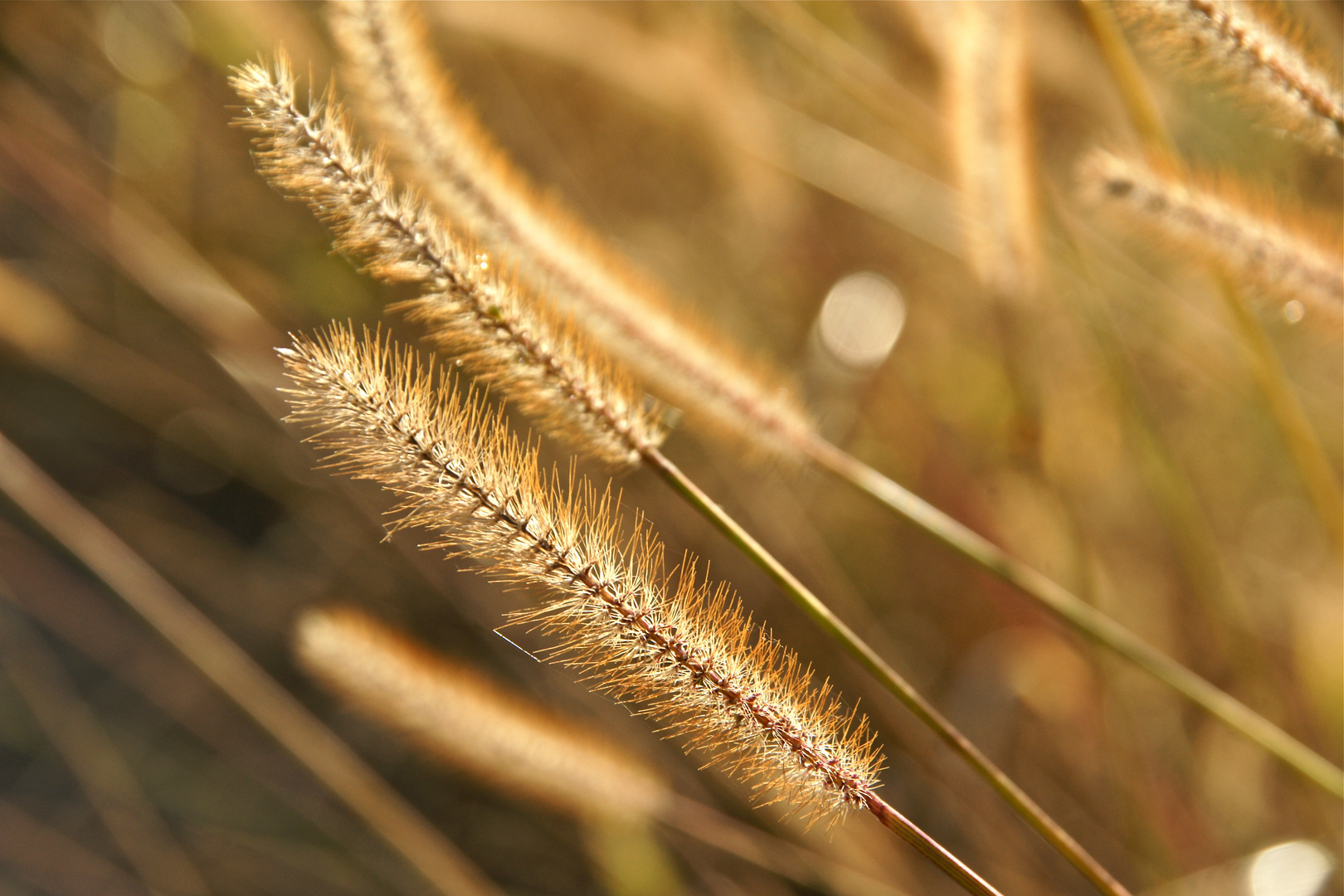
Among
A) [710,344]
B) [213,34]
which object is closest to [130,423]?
[213,34]

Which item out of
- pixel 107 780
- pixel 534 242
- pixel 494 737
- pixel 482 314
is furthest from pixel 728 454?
pixel 107 780

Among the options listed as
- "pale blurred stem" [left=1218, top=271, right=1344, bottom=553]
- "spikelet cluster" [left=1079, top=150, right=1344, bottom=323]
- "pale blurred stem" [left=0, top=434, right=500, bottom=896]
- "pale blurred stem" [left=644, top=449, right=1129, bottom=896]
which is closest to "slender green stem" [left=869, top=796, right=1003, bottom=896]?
"pale blurred stem" [left=644, top=449, right=1129, bottom=896]

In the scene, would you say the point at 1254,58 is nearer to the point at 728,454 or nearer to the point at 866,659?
the point at 866,659

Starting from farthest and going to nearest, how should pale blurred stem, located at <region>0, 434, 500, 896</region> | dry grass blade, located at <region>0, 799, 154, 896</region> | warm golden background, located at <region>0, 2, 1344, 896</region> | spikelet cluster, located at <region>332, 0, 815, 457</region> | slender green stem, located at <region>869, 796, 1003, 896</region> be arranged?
dry grass blade, located at <region>0, 799, 154, 896</region>
warm golden background, located at <region>0, 2, 1344, 896</region>
pale blurred stem, located at <region>0, 434, 500, 896</region>
spikelet cluster, located at <region>332, 0, 815, 457</region>
slender green stem, located at <region>869, 796, 1003, 896</region>

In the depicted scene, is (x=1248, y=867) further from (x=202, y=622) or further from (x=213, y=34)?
(x=213, y=34)

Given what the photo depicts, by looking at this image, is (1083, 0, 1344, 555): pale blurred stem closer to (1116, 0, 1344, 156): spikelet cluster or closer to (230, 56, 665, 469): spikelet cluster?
(1116, 0, 1344, 156): spikelet cluster

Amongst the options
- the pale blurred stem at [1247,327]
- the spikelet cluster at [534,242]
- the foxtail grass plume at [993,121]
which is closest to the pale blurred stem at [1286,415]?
the pale blurred stem at [1247,327]
